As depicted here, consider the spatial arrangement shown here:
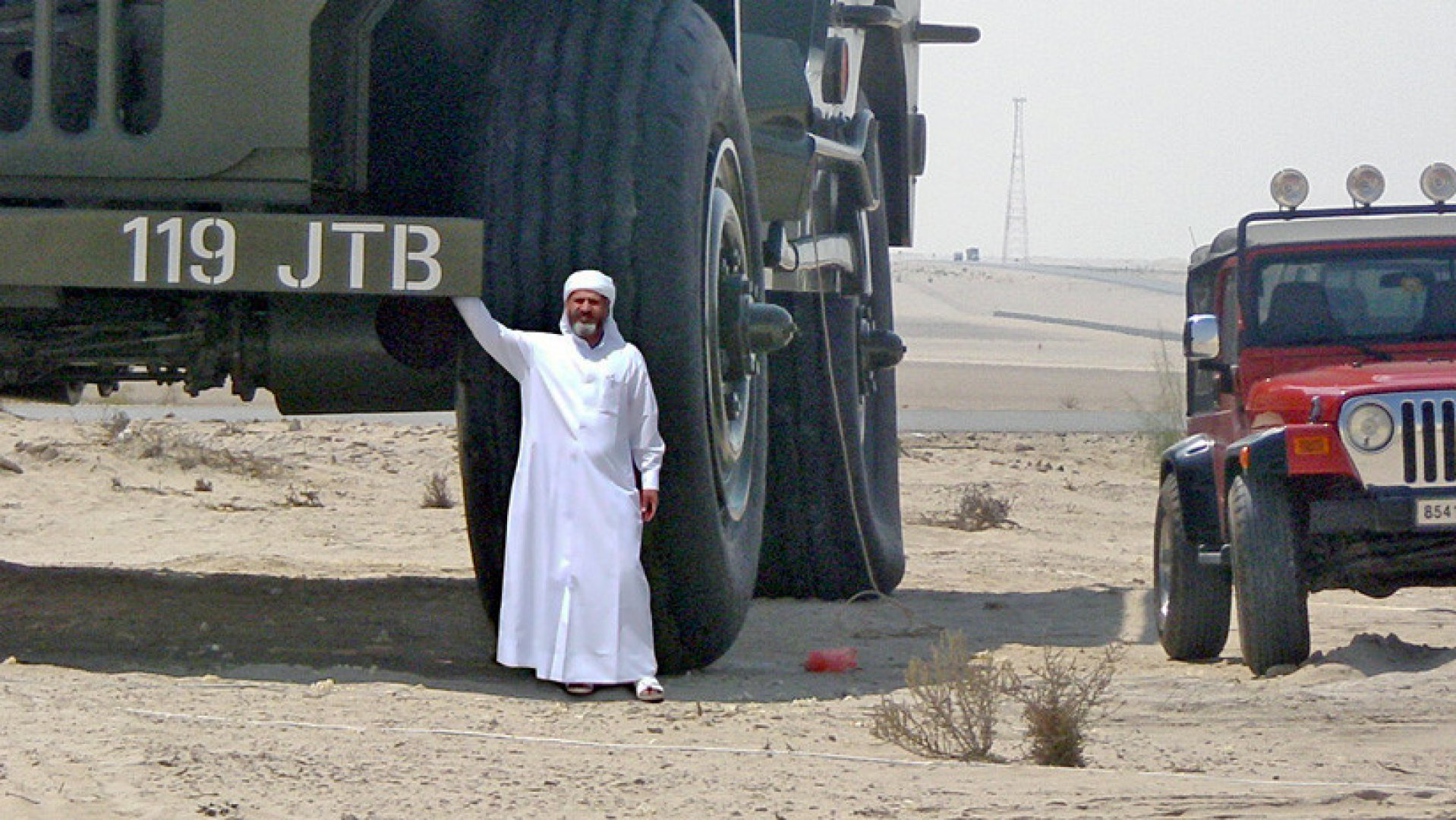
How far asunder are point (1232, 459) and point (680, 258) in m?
2.49

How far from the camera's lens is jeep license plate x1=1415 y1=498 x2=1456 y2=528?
25.1 ft

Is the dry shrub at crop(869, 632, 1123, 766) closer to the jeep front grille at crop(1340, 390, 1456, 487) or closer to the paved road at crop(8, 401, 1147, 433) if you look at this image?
the jeep front grille at crop(1340, 390, 1456, 487)

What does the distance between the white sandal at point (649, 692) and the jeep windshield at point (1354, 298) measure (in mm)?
3138

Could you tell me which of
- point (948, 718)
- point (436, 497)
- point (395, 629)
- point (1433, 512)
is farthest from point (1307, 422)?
point (436, 497)

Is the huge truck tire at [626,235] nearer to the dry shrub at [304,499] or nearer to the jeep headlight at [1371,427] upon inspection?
the jeep headlight at [1371,427]

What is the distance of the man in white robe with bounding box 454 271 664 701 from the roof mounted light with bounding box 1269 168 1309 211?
3169 millimetres

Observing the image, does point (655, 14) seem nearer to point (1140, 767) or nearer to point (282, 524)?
point (1140, 767)

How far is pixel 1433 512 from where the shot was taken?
7664 millimetres

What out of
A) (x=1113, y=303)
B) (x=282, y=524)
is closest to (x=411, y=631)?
(x=282, y=524)

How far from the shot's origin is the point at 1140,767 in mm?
5848

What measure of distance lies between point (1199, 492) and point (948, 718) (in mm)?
3189

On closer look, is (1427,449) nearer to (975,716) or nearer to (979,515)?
(975,716)

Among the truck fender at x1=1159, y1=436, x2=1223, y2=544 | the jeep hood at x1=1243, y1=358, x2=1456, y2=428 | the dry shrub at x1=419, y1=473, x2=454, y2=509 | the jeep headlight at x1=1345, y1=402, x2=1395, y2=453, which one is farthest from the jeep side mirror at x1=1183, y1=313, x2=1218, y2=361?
the dry shrub at x1=419, y1=473, x2=454, y2=509

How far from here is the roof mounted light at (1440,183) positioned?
29.1 ft
